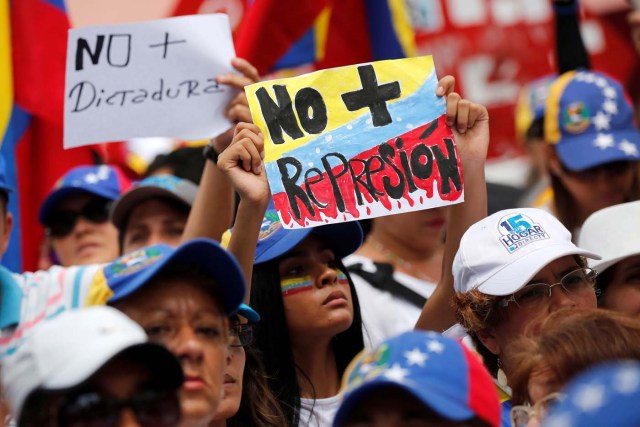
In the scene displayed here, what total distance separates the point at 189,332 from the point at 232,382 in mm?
525

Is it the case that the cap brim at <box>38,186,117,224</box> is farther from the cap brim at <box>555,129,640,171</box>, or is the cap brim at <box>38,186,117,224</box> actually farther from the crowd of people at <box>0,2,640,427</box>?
the cap brim at <box>555,129,640,171</box>

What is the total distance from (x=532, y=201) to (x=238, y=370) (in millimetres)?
3529

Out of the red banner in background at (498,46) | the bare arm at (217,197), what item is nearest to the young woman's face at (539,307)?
the bare arm at (217,197)

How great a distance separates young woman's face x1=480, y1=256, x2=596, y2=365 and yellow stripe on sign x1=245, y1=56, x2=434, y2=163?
70 centimetres

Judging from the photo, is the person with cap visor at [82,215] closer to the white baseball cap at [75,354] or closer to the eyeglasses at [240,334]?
the eyeglasses at [240,334]

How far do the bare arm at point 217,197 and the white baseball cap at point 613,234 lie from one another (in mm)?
1203

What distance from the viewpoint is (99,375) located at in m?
2.55

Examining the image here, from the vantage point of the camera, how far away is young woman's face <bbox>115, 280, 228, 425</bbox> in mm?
2988

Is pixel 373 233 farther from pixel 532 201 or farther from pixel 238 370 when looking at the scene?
pixel 238 370

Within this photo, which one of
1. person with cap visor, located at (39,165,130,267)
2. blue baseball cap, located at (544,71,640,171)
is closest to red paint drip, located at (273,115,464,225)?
blue baseball cap, located at (544,71,640,171)

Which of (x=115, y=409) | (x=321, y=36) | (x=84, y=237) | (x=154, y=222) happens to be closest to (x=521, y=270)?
(x=115, y=409)

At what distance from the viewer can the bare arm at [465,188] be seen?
13.4 ft

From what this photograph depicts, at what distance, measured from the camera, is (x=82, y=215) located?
577cm

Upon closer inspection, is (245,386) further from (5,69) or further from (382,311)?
(5,69)
